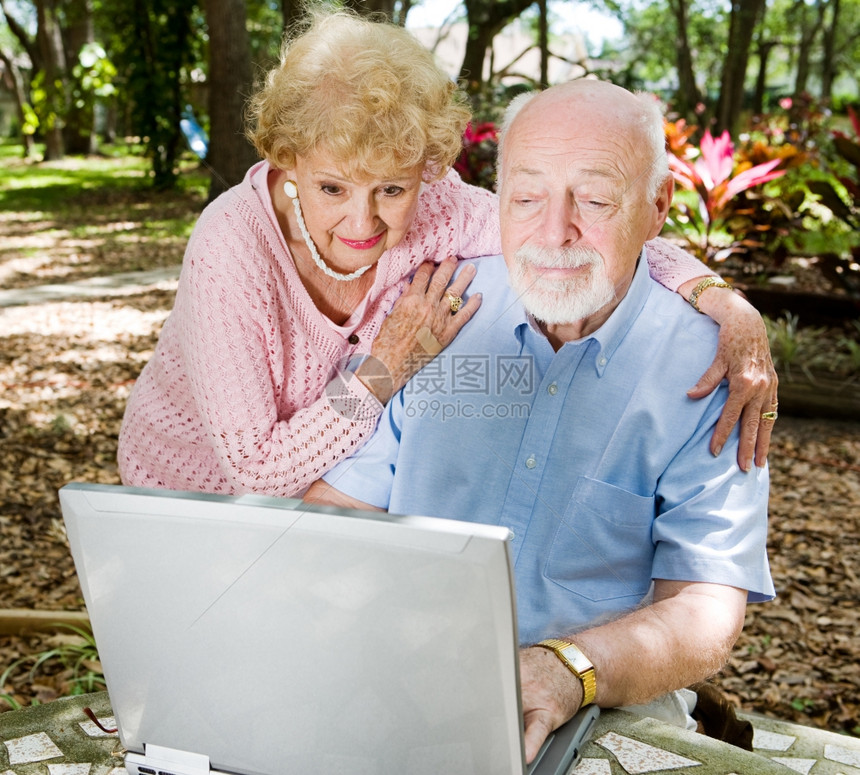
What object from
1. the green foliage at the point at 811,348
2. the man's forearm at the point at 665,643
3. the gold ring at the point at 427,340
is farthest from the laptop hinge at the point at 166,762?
the green foliage at the point at 811,348

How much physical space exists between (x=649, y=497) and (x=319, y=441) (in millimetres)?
550

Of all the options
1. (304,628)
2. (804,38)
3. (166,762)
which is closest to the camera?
(304,628)

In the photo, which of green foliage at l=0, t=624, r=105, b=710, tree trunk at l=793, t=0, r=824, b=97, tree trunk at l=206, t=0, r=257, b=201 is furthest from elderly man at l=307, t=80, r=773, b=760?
tree trunk at l=793, t=0, r=824, b=97

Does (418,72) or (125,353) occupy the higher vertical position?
(418,72)

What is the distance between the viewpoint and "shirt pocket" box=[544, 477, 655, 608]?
1435 mm

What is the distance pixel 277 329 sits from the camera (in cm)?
161

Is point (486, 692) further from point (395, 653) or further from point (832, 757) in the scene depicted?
point (832, 757)

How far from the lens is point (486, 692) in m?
0.83

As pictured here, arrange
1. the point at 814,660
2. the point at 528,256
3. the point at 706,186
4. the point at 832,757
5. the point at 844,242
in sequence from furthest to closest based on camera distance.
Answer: the point at 844,242, the point at 706,186, the point at 814,660, the point at 832,757, the point at 528,256

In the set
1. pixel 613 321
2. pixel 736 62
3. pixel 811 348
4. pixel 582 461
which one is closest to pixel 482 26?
pixel 811 348

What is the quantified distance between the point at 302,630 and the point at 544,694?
14.7 inches

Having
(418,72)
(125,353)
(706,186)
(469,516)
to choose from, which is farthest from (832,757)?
(125,353)

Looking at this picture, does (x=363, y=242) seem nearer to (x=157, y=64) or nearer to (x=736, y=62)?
(x=157, y=64)

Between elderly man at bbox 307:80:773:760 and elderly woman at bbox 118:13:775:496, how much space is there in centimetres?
6
